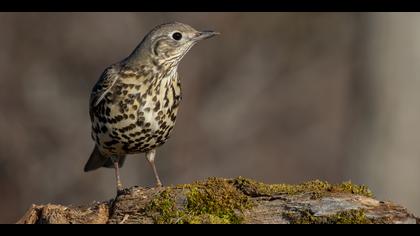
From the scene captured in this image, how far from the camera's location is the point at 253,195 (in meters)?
7.06

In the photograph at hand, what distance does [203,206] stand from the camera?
687 cm

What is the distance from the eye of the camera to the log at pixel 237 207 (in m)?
6.62

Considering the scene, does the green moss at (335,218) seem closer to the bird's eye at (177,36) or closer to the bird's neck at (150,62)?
the bird's neck at (150,62)

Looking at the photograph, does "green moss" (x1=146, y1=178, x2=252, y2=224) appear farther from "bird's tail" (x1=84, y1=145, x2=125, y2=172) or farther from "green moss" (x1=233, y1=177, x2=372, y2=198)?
"bird's tail" (x1=84, y1=145, x2=125, y2=172)

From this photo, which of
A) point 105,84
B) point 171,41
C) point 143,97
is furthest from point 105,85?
point 171,41

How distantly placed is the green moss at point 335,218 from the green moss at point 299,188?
326 mm

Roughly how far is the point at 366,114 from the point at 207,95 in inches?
176

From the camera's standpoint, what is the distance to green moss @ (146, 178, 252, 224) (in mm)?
6715

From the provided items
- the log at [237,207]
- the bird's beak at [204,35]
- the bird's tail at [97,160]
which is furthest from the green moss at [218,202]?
the bird's tail at [97,160]

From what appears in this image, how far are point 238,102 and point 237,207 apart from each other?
12233 millimetres

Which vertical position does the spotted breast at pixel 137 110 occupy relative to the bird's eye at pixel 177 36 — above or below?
below

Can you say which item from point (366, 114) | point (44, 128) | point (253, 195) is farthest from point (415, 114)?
point (253, 195)

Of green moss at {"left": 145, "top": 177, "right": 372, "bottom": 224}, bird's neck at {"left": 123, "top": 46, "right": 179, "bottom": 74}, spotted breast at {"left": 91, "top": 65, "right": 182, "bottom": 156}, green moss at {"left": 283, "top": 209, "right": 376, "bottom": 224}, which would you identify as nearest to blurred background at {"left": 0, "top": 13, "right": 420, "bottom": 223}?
bird's neck at {"left": 123, "top": 46, "right": 179, "bottom": 74}

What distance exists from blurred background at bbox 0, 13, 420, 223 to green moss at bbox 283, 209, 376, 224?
8555 millimetres
